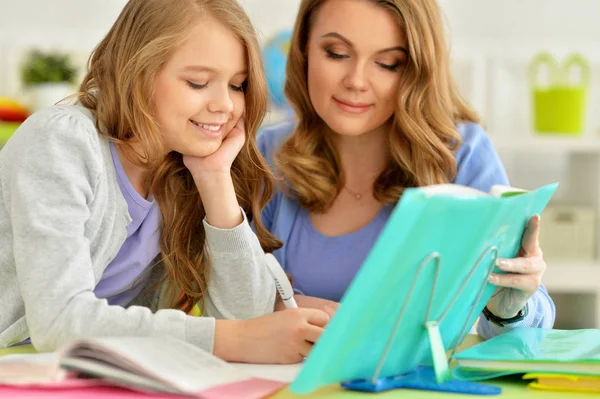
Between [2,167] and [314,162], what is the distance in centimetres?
70

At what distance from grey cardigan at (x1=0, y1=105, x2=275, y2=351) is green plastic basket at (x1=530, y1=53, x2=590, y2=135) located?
2133mm

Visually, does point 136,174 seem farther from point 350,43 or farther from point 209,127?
point 350,43


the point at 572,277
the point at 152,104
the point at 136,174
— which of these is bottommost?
the point at 572,277

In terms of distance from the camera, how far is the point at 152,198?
1395 mm

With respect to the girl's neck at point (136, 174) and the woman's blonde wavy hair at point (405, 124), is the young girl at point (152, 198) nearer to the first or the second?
the girl's neck at point (136, 174)

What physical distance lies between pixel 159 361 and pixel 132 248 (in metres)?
0.50

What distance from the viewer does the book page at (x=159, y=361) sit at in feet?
2.78

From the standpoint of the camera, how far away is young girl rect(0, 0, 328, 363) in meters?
1.08

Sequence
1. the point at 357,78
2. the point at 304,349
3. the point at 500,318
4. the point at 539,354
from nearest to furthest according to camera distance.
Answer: the point at 539,354
the point at 304,349
the point at 500,318
the point at 357,78

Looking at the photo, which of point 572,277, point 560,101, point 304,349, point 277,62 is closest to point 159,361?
point 304,349

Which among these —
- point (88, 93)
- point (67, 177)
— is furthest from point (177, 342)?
point (88, 93)

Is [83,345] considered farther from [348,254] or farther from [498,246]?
[348,254]

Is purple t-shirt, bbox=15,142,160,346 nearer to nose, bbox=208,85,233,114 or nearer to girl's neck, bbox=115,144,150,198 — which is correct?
girl's neck, bbox=115,144,150,198

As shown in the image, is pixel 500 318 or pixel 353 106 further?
pixel 353 106
